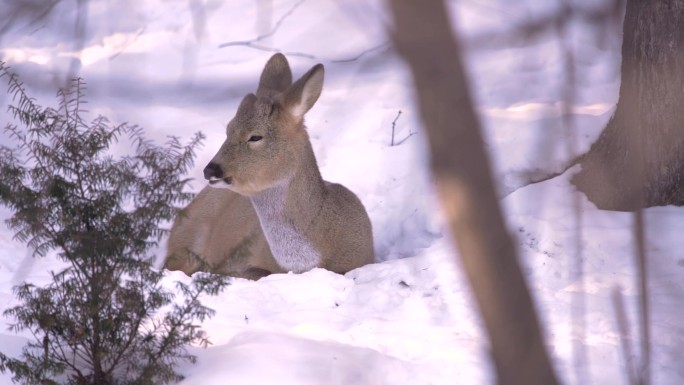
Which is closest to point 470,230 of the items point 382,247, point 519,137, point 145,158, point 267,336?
point 145,158

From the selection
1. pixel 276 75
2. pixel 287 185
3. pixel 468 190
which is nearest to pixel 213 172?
pixel 287 185

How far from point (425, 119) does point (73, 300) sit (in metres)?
2.73

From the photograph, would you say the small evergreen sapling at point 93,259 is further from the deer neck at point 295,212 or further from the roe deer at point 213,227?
the roe deer at point 213,227

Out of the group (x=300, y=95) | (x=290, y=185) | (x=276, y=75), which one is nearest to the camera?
(x=300, y=95)

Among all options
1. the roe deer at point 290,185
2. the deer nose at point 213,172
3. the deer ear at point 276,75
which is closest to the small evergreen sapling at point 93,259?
the deer nose at point 213,172

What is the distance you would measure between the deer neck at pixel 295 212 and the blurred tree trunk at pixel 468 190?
4.84m

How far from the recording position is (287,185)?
640 centimetres

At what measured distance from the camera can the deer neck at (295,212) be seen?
21.0ft

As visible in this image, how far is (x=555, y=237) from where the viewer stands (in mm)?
6172

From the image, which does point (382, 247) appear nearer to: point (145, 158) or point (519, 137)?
point (519, 137)

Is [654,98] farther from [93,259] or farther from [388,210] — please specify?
[93,259]

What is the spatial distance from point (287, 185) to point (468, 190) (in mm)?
5031

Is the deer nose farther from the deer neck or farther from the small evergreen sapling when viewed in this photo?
the small evergreen sapling

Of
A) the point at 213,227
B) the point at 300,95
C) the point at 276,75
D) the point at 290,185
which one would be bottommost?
the point at 213,227
